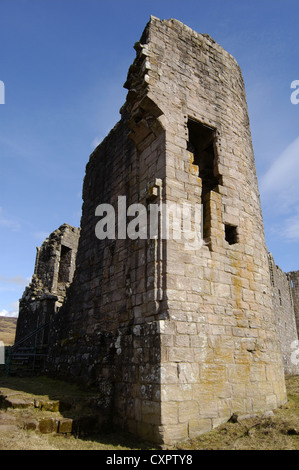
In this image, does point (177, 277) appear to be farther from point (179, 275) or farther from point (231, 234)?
point (231, 234)

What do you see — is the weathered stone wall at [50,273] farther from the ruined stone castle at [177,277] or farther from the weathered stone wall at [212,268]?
the weathered stone wall at [212,268]

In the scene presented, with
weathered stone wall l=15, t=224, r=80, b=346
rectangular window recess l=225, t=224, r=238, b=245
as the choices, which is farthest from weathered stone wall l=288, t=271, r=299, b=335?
rectangular window recess l=225, t=224, r=238, b=245

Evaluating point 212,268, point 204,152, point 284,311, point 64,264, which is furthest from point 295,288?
point 212,268

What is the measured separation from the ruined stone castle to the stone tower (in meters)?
0.03

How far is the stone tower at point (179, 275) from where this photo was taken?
5.25 meters

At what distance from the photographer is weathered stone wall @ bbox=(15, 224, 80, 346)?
561 inches

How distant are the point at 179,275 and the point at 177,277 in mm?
55

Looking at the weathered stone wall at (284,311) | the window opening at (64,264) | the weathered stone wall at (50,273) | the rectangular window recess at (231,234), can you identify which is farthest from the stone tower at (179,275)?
the weathered stone wall at (284,311)

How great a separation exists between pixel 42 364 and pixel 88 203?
4.74m

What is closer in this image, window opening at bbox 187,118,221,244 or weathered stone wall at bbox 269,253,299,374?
window opening at bbox 187,118,221,244

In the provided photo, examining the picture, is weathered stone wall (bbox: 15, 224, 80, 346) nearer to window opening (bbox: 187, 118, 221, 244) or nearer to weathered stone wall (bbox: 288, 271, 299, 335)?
window opening (bbox: 187, 118, 221, 244)

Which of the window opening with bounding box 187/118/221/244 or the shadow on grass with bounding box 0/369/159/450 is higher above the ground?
the window opening with bounding box 187/118/221/244

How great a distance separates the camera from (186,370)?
16.9 ft
